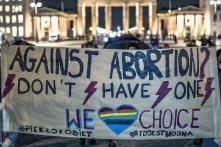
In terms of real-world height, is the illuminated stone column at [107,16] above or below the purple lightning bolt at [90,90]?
above

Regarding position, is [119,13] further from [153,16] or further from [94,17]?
[94,17]

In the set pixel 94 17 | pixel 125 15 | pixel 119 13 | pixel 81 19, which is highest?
pixel 119 13

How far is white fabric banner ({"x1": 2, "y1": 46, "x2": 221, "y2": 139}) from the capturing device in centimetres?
718

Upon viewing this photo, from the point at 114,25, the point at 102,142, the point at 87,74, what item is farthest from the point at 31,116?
the point at 114,25

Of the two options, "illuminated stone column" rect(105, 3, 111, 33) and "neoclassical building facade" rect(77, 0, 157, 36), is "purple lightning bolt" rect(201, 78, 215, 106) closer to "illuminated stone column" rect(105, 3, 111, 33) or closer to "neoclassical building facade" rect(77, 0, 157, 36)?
"neoclassical building facade" rect(77, 0, 157, 36)

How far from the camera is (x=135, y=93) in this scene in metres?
7.22

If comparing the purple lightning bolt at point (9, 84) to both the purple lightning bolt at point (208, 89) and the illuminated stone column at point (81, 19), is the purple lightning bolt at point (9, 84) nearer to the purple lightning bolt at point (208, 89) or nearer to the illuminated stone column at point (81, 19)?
the purple lightning bolt at point (208, 89)

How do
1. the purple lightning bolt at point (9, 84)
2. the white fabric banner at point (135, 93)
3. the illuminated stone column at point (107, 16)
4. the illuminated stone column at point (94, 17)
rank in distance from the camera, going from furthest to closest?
the illuminated stone column at point (107, 16), the illuminated stone column at point (94, 17), the purple lightning bolt at point (9, 84), the white fabric banner at point (135, 93)

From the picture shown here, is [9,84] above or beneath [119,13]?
beneath

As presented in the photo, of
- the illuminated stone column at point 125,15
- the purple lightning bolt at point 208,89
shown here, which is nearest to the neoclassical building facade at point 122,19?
the illuminated stone column at point 125,15

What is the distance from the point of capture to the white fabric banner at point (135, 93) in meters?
Answer: 7.18

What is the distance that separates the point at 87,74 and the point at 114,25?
158096 mm

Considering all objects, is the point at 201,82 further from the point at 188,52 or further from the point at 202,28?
the point at 202,28

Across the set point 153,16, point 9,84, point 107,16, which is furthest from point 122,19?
point 9,84
